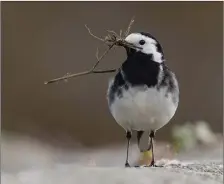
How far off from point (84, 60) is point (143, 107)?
541 centimetres

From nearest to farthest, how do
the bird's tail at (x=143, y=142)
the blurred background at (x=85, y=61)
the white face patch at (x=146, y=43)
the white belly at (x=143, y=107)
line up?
the white belly at (x=143, y=107)
the white face patch at (x=146, y=43)
the bird's tail at (x=143, y=142)
the blurred background at (x=85, y=61)

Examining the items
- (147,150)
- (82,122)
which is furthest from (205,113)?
(147,150)

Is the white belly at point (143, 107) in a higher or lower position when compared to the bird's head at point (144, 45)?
lower

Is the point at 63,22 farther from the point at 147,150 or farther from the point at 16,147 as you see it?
the point at 147,150

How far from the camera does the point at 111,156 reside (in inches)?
267

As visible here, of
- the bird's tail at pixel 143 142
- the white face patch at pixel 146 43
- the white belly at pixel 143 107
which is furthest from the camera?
the bird's tail at pixel 143 142

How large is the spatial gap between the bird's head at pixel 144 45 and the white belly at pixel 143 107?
0.71ft

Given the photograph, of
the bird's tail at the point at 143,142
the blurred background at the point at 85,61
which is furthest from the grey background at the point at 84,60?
the bird's tail at the point at 143,142

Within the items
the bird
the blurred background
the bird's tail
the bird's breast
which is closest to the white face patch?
the bird

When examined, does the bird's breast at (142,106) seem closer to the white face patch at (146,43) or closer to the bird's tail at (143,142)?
the white face patch at (146,43)

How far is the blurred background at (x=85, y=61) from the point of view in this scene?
8.72 m

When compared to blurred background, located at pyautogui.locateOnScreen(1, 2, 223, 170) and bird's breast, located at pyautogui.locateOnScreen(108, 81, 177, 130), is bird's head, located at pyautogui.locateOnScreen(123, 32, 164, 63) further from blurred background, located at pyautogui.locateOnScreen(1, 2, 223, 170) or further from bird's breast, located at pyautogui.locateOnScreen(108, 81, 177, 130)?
blurred background, located at pyautogui.locateOnScreen(1, 2, 223, 170)

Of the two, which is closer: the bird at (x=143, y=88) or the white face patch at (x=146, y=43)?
the bird at (x=143, y=88)

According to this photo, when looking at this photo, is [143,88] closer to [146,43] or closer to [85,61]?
[146,43]
